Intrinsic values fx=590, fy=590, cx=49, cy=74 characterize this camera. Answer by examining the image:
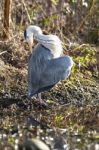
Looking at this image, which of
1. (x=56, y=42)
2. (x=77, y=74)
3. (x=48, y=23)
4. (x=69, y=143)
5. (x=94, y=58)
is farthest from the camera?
(x=48, y=23)

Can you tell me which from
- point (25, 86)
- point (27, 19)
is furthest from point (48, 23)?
point (25, 86)

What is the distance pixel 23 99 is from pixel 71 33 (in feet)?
9.96

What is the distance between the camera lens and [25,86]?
8539mm

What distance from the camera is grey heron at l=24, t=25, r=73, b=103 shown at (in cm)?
799

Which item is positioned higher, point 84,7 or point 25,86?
point 84,7

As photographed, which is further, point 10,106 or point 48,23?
point 48,23

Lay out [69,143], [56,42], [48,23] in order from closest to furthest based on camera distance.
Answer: [69,143] → [56,42] → [48,23]

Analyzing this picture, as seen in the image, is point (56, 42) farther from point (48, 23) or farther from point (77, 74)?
point (48, 23)

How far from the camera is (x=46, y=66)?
8.11m

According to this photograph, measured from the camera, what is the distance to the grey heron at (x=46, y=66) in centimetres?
799

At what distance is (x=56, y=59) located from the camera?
8.11 m

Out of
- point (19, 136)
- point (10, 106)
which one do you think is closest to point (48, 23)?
point (10, 106)

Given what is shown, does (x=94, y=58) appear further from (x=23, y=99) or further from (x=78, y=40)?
(x=23, y=99)

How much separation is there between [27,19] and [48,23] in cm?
39
